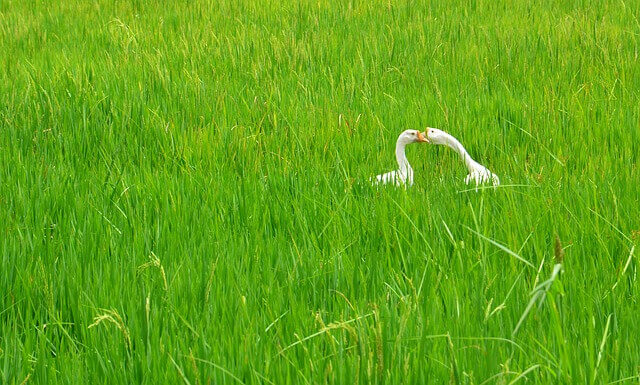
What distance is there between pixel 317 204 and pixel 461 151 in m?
1.00

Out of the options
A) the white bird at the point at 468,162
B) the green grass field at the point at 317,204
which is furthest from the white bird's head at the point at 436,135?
the green grass field at the point at 317,204

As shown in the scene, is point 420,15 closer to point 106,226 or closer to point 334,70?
point 334,70

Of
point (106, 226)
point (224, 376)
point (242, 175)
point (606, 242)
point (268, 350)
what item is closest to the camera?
point (224, 376)

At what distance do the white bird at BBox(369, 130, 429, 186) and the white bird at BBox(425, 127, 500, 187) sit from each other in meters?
0.05

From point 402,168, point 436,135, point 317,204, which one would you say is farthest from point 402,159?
point 317,204

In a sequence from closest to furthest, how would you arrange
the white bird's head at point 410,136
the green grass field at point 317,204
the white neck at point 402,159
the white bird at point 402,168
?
1. the green grass field at point 317,204
2. the white bird at point 402,168
3. the white neck at point 402,159
4. the white bird's head at point 410,136

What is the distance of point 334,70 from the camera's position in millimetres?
5465

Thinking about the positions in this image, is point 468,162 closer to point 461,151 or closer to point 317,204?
point 461,151

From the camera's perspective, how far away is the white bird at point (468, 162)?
11.8ft

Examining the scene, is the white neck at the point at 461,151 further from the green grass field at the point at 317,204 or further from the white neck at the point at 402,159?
the white neck at the point at 402,159

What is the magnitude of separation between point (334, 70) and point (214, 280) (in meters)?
3.07

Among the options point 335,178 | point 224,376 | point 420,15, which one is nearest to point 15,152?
point 335,178

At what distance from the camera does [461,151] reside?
13.1 feet

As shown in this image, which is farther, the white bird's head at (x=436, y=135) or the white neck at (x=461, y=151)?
the white bird's head at (x=436, y=135)
